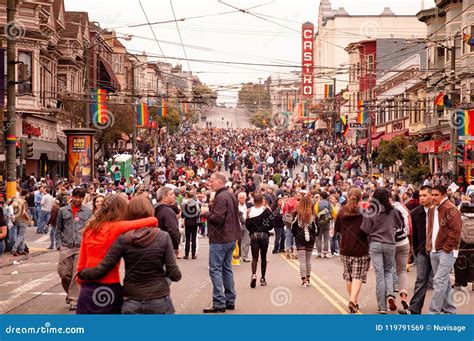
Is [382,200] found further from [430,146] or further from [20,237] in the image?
[430,146]

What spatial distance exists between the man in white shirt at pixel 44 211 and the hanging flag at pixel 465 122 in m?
18.0

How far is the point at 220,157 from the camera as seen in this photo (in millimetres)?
73375

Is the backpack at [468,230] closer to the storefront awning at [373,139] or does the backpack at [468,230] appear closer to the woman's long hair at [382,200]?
the woman's long hair at [382,200]

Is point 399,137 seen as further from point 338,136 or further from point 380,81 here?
point 338,136

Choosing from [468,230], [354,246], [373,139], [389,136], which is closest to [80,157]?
[468,230]

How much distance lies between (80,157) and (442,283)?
28042 millimetres

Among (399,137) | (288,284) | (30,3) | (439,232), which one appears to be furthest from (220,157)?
(439,232)

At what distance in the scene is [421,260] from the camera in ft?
39.7

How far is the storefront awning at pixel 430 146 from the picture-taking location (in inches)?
1887

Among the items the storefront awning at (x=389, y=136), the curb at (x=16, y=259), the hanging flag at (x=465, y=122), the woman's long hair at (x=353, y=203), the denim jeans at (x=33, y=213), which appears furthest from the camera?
the storefront awning at (x=389, y=136)

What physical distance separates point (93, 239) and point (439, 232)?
494cm

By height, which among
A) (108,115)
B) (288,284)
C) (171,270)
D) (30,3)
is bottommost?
(288,284)

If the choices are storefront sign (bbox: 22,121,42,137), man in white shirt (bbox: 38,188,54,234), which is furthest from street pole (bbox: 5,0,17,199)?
storefront sign (bbox: 22,121,42,137)

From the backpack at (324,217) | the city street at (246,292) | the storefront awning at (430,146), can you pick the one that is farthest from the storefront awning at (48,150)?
the backpack at (324,217)
